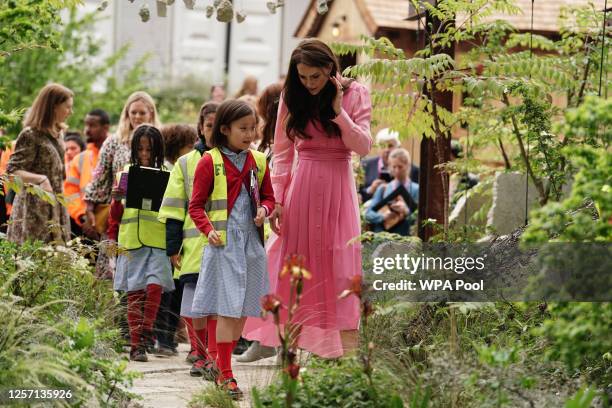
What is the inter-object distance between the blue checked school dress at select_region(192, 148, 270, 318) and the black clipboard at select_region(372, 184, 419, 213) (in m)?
6.09

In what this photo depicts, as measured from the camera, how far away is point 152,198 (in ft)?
30.8

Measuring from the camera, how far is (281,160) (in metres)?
7.79

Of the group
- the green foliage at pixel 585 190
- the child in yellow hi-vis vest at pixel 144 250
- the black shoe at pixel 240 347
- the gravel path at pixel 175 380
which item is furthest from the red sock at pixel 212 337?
the green foliage at pixel 585 190

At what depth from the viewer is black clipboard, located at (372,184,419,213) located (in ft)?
44.4

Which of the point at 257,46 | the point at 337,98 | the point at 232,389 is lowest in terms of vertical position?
the point at 232,389

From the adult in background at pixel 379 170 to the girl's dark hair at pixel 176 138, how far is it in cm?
422

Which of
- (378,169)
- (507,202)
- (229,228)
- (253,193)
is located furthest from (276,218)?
(378,169)

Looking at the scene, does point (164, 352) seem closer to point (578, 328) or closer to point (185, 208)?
point (185, 208)

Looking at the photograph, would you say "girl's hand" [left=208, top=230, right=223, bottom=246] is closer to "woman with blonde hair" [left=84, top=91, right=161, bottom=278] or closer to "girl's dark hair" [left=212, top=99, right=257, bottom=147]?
"girl's dark hair" [left=212, top=99, right=257, bottom=147]

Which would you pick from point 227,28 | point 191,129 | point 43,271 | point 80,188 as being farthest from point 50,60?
point 43,271

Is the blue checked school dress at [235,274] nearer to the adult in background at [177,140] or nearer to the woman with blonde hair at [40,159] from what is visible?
the adult in background at [177,140]

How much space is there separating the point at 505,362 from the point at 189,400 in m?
2.24

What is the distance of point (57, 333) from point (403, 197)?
753cm

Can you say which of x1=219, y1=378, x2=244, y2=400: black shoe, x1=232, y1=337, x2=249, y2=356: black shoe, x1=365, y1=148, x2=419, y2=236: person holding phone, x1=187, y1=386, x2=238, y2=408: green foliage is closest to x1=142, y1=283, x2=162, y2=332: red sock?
x1=232, y1=337, x2=249, y2=356: black shoe
